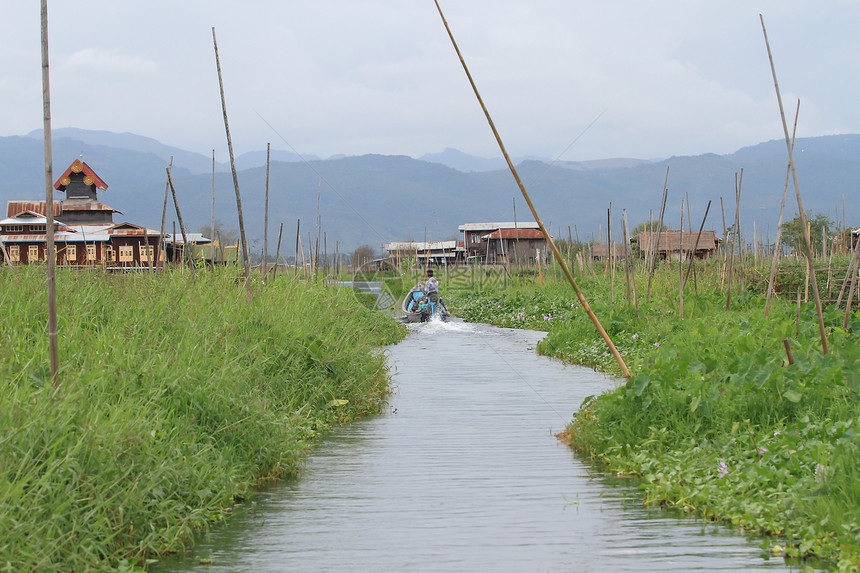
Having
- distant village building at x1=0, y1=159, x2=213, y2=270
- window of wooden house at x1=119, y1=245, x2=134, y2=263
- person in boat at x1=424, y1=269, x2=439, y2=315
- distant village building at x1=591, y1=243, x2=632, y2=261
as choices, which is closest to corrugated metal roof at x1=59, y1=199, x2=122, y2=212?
distant village building at x1=0, y1=159, x2=213, y2=270

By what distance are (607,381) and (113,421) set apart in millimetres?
7943

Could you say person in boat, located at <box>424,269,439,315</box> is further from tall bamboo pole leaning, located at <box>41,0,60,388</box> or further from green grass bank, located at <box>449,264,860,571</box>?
tall bamboo pole leaning, located at <box>41,0,60,388</box>

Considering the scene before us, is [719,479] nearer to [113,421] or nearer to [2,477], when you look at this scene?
[113,421]

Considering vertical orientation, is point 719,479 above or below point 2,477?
below

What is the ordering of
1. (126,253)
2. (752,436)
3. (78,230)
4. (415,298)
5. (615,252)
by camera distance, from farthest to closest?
(126,253) → (78,230) → (415,298) → (615,252) → (752,436)

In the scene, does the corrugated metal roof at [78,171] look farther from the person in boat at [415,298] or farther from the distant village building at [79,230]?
the person in boat at [415,298]

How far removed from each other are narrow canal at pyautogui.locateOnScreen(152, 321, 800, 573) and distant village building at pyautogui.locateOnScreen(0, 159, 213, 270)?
21.3 meters

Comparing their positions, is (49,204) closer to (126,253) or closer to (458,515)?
(458,515)

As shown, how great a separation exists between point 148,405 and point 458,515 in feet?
6.96

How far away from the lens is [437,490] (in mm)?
5965

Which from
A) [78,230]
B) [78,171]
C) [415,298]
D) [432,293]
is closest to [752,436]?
[432,293]

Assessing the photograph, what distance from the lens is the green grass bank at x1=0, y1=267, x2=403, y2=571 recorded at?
4.08 metres

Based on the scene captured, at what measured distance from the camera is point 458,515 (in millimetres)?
5344

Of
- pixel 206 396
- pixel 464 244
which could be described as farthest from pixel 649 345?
pixel 464 244
